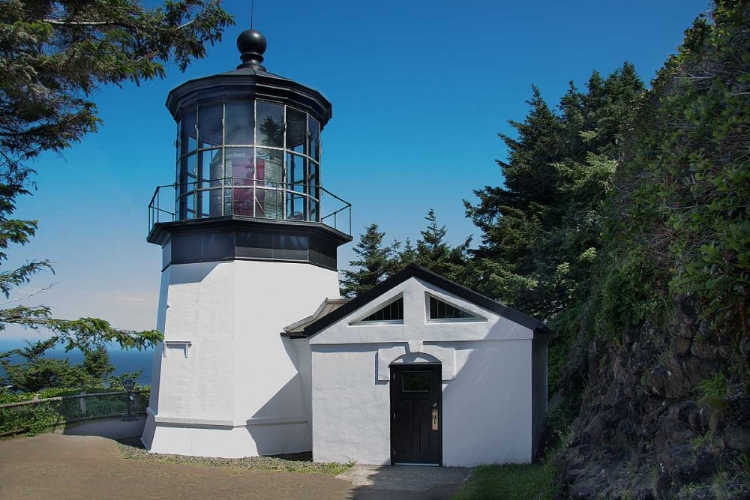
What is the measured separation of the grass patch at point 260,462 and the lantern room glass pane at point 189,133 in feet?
21.7

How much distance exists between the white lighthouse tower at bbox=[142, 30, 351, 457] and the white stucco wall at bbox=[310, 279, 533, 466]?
1.43 metres

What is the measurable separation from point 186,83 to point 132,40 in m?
2.93

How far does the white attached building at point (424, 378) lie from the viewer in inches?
416

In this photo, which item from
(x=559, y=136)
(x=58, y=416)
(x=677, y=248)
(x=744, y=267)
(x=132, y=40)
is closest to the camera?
(x=744, y=267)

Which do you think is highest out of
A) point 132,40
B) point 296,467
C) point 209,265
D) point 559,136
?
point 559,136

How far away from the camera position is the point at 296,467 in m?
10.9

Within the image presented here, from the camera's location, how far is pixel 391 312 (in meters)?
11.5

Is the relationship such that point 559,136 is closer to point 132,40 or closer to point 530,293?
point 530,293

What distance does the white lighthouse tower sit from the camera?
39.5 ft

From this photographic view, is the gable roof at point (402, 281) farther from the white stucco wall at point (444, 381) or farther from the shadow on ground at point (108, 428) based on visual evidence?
the shadow on ground at point (108, 428)

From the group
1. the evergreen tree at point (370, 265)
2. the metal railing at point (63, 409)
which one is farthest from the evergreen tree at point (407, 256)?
the metal railing at point (63, 409)

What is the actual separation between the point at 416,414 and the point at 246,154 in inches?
254

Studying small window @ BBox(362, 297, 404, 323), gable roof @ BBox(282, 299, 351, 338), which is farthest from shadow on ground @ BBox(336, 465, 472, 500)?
gable roof @ BBox(282, 299, 351, 338)

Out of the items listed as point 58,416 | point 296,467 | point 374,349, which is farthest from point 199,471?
point 58,416
